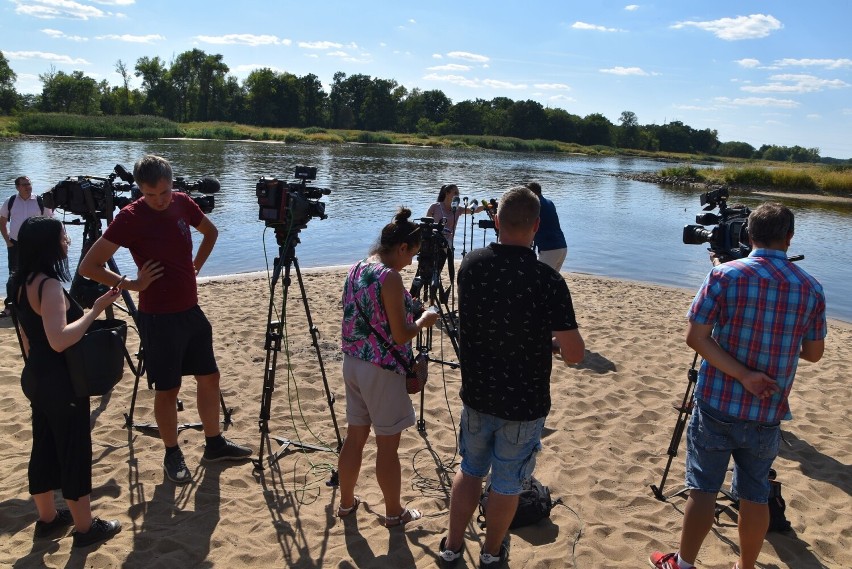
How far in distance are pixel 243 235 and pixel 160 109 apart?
89.3 metres

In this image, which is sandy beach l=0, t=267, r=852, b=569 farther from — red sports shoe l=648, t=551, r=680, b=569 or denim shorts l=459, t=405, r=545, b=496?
denim shorts l=459, t=405, r=545, b=496

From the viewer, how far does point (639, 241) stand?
57.7 ft

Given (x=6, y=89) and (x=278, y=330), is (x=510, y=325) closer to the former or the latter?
(x=278, y=330)

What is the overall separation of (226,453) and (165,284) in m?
1.22

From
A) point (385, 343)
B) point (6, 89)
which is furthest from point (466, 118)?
point (385, 343)

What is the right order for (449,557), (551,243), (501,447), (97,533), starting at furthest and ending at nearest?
1. (551,243)
2. (97,533)
3. (449,557)
4. (501,447)

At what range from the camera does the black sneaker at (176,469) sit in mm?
3736

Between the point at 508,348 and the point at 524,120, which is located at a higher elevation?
the point at 524,120

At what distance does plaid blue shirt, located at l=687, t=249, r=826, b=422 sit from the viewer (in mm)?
2545

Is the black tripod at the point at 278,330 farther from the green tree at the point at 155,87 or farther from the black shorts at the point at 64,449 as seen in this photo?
the green tree at the point at 155,87

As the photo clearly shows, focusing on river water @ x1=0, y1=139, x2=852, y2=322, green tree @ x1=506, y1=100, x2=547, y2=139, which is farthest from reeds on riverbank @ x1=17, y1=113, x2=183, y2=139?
green tree @ x1=506, y1=100, x2=547, y2=139

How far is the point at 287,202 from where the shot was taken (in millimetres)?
3631

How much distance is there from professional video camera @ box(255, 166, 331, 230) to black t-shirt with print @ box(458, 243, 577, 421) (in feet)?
4.61

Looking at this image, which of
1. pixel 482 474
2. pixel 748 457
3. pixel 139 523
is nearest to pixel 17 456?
pixel 139 523
